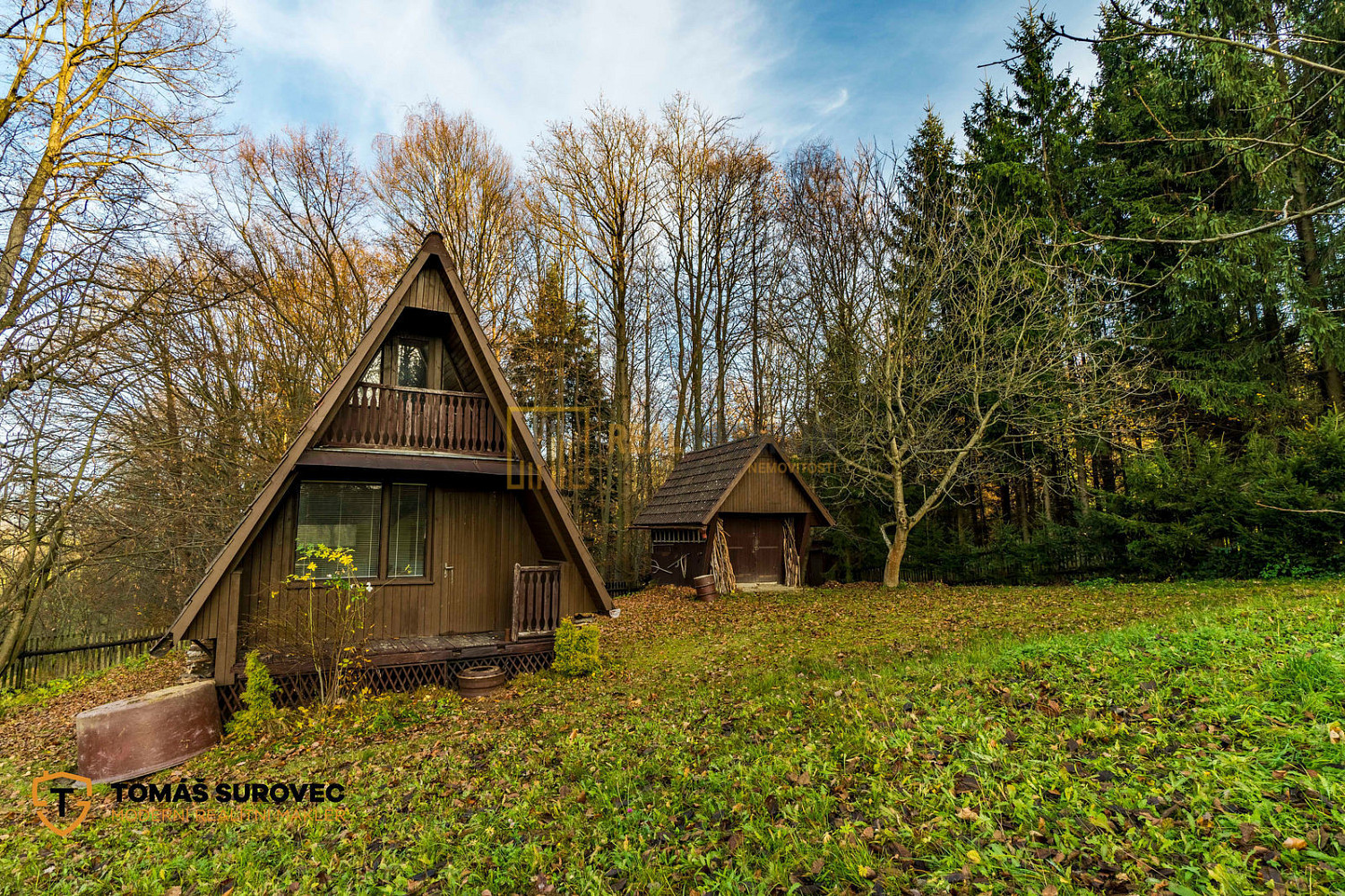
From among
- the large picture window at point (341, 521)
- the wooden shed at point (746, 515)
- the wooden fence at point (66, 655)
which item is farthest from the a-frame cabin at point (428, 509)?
the wooden shed at point (746, 515)

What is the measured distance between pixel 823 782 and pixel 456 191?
23166 millimetres

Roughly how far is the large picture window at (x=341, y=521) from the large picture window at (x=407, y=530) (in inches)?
7.8

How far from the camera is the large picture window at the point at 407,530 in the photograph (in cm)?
994

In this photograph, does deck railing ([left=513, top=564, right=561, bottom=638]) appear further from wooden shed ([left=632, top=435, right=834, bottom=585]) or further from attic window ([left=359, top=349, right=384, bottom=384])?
wooden shed ([left=632, top=435, right=834, bottom=585])

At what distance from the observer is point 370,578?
31.8ft

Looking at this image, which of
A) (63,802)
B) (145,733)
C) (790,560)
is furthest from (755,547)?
(63,802)

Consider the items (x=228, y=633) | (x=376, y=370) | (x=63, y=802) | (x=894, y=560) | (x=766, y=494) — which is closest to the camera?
(x=63, y=802)

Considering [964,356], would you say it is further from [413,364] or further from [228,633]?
[228,633]

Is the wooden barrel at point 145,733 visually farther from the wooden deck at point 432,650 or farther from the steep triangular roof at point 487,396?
the steep triangular roof at point 487,396

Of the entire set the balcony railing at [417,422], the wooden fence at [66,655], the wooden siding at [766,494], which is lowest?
the wooden fence at [66,655]

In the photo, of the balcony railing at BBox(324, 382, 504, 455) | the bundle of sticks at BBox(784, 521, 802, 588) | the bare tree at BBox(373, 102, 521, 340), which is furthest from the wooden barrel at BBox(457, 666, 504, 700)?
the bare tree at BBox(373, 102, 521, 340)

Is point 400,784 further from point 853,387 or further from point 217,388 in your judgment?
point 853,387

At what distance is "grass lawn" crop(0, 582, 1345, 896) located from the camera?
3.72 metres

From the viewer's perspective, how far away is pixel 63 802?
650 centimetres
